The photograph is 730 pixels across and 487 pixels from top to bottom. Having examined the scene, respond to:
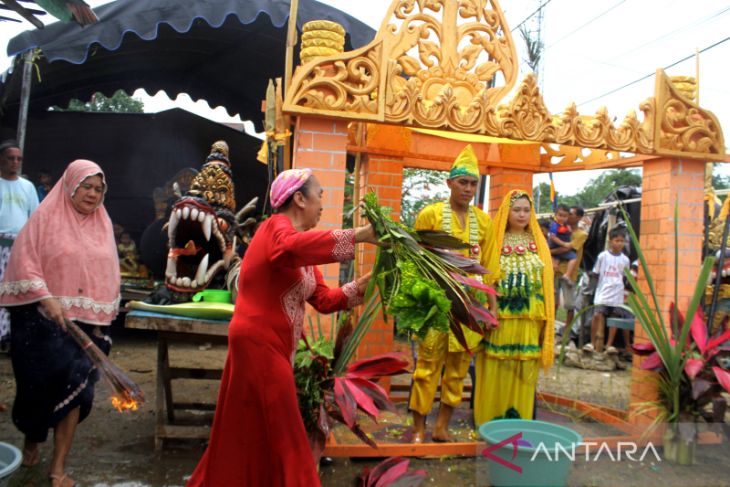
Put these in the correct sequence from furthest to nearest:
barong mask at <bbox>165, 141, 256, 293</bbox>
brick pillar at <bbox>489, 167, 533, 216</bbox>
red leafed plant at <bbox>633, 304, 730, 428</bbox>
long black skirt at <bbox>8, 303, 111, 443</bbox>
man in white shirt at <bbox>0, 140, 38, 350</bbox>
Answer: brick pillar at <bbox>489, 167, 533, 216</bbox>, man in white shirt at <bbox>0, 140, 38, 350</bbox>, barong mask at <bbox>165, 141, 256, 293</bbox>, red leafed plant at <bbox>633, 304, 730, 428</bbox>, long black skirt at <bbox>8, 303, 111, 443</bbox>

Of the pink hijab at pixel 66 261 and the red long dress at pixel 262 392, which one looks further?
the pink hijab at pixel 66 261

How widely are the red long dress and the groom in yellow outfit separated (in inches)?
67.2

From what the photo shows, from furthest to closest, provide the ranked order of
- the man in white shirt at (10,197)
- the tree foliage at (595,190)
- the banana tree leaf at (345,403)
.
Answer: the tree foliage at (595,190) → the man in white shirt at (10,197) → the banana tree leaf at (345,403)

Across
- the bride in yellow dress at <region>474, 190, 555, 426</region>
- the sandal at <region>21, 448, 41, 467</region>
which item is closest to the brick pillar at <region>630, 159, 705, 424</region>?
the bride in yellow dress at <region>474, 190, 555, 426</region>

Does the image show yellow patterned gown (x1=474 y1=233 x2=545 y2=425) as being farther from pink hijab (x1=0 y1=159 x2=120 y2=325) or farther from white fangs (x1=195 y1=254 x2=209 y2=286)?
pink hijab (x1=0 y1=159 x2=120 y2=325)

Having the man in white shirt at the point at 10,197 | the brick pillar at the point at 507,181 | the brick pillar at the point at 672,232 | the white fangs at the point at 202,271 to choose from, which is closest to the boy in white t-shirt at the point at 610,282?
the brick pillar at the point at 507,181

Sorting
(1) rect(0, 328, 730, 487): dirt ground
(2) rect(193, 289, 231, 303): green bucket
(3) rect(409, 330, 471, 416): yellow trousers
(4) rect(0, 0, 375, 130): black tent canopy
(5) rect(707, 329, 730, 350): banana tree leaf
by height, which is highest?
(4) rect(0, 0, 375, 130): black tent canopy

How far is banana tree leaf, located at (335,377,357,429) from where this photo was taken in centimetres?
279

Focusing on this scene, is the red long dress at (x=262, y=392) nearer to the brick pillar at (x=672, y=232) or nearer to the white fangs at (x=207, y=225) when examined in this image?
the white fangs at (x=207, y=225)

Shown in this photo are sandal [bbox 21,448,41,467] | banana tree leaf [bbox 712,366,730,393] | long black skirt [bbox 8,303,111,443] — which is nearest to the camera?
long black skirt [bbox 8,303,111,443]

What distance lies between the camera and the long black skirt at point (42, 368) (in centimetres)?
318

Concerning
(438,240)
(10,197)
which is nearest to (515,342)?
(438,240)

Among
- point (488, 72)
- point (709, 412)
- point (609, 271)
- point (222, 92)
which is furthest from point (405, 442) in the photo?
point (222, 92)

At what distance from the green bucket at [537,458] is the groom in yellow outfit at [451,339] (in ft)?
2.29
